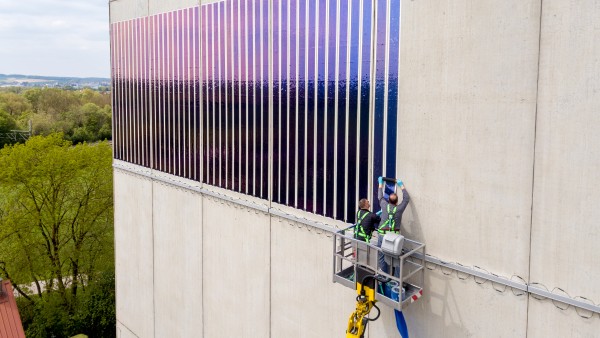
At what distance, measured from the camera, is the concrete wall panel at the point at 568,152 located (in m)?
6.43

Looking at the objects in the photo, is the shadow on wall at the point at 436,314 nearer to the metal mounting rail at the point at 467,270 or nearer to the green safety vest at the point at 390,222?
the metal mounting rail at the point at 467,270

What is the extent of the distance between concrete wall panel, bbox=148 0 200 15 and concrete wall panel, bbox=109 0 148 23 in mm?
491

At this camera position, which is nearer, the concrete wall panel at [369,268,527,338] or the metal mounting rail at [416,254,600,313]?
the metal mounting rail at [416,254,600,313]

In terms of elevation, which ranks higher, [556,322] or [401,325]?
[556,322]

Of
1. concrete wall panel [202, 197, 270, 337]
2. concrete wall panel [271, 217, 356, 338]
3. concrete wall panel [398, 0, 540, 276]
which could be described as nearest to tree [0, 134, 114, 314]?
concrete wall panel [202, 197, 270, 337]

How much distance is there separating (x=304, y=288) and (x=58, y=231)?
77.3 ft

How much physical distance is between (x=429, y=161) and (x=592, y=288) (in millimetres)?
2998

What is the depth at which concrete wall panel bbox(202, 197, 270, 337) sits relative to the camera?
11.6 metres

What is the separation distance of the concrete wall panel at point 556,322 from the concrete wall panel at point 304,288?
3340mm

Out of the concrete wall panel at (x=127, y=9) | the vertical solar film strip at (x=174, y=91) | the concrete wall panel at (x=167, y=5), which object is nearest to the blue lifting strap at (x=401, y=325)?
the vertical solar film strip at (x=174, y=91)

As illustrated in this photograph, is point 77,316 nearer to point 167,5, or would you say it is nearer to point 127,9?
point 127,9

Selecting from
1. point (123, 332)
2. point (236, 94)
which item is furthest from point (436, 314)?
point (123, 332)

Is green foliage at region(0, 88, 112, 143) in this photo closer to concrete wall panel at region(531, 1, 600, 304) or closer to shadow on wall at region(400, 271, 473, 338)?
shadow on wall at region(400, 271, 473, 338)

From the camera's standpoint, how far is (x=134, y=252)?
16609 millimetres
